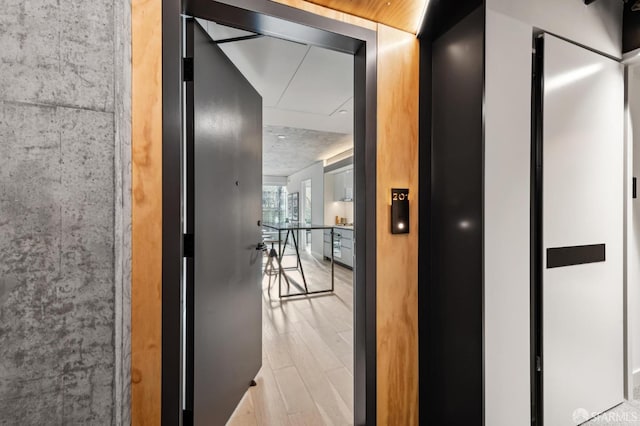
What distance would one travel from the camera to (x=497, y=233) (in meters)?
1.24

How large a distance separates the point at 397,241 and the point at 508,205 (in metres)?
0.56

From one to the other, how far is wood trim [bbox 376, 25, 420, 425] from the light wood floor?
0.50m

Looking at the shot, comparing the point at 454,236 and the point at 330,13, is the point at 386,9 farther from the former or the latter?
the point at 454,236

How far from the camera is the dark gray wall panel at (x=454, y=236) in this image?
124cm

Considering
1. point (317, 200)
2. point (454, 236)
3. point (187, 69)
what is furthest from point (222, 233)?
point (317, 200)

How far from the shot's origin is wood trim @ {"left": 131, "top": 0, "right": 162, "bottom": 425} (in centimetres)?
105

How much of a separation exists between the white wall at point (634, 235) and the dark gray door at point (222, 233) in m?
2.65

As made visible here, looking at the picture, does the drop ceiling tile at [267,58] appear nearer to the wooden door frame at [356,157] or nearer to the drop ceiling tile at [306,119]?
the drop ceiling tile at [306,119]

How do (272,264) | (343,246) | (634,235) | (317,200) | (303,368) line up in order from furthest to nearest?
(317,200) → (343,246) → (272,264) → (303,368) → (634,235)

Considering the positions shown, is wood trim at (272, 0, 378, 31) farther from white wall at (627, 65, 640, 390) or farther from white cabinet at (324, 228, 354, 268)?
white cabinet at (324, 228, 354, 268)

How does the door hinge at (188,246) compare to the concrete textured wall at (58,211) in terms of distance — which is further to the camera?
the door hinge at (188,246)

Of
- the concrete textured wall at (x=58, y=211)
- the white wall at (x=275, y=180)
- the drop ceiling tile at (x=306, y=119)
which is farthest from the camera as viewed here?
the white wall at (x=275, y=180)

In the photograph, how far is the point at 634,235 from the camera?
1.89m

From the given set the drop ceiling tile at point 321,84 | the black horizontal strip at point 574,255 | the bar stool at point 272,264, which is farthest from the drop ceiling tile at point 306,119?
the black horizontal strip at point 574,255
